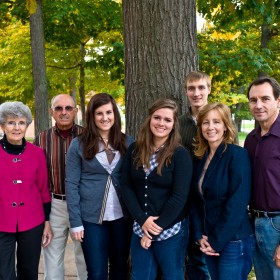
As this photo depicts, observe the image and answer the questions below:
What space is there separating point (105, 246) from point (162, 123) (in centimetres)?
124

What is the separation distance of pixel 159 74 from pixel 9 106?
4.85ft

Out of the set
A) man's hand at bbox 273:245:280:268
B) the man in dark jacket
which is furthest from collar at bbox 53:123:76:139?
man's hand at bbox 273:245:280:268

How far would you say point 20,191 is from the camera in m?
3.19

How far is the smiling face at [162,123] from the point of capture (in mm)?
3018

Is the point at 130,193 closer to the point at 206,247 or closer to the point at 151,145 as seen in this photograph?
the point at 151,145

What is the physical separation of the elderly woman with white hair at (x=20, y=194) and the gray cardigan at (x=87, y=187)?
0.32m

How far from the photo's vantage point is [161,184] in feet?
9.71

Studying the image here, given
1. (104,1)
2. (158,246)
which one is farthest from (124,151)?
(104,1)

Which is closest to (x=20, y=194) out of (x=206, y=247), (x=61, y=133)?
(x=61, y=133)

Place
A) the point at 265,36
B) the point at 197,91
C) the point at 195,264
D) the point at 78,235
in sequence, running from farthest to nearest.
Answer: the point at 265,36 → the point at 195,264 → the point at 197,91 → the point at 78,235

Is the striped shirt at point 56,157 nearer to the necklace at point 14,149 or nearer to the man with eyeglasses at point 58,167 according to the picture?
the man with eyeglasses at point 58,167

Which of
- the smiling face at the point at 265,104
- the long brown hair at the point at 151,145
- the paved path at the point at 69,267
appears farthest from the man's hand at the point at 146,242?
the paved path at the point at 69,267

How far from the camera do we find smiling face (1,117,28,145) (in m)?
3.16

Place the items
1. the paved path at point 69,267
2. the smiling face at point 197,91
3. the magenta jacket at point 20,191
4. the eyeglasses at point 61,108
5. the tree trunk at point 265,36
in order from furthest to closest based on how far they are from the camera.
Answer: the tree trunk at point 265,36, the paved path at point 69,267, the eyeglasses at point 61,108, the smiling face at point 197,91, the magenta jacket at point 20,191
